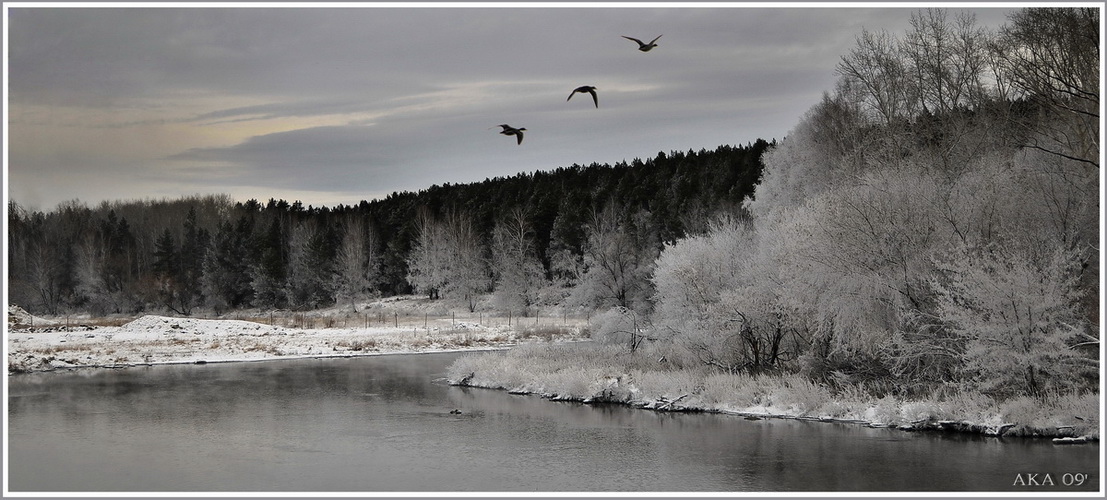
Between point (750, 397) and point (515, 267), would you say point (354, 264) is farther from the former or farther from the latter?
point (750, 397)

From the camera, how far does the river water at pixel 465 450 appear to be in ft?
46.7

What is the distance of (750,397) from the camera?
2152cm

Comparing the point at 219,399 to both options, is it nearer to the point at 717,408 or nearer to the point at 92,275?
the point at 717,408

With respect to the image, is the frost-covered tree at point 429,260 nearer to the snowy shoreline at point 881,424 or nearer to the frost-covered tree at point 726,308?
the frost-covered tree at point 726,308

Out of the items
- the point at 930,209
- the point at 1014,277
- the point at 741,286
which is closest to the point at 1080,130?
the point at 930,209

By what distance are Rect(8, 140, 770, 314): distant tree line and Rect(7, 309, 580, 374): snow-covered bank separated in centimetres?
1658

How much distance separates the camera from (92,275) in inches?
3209

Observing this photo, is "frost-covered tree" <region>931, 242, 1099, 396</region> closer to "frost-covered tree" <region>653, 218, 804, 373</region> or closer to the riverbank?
the riverbank

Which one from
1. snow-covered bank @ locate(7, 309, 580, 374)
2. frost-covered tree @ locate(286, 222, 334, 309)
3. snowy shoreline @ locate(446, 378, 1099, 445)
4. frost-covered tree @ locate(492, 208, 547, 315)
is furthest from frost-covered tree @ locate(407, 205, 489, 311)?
snowy shoreline @ locate(446, 378, 1099, 445)

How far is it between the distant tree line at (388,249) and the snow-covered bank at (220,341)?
1658 centimetres

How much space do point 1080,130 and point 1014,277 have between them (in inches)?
301

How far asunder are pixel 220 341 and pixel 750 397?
3055 cm

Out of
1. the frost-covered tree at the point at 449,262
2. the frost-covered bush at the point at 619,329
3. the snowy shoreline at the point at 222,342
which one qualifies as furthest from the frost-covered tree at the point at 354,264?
the frost-covered bush at the point at 619,329

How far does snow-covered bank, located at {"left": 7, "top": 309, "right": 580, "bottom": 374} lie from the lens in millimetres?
37219
